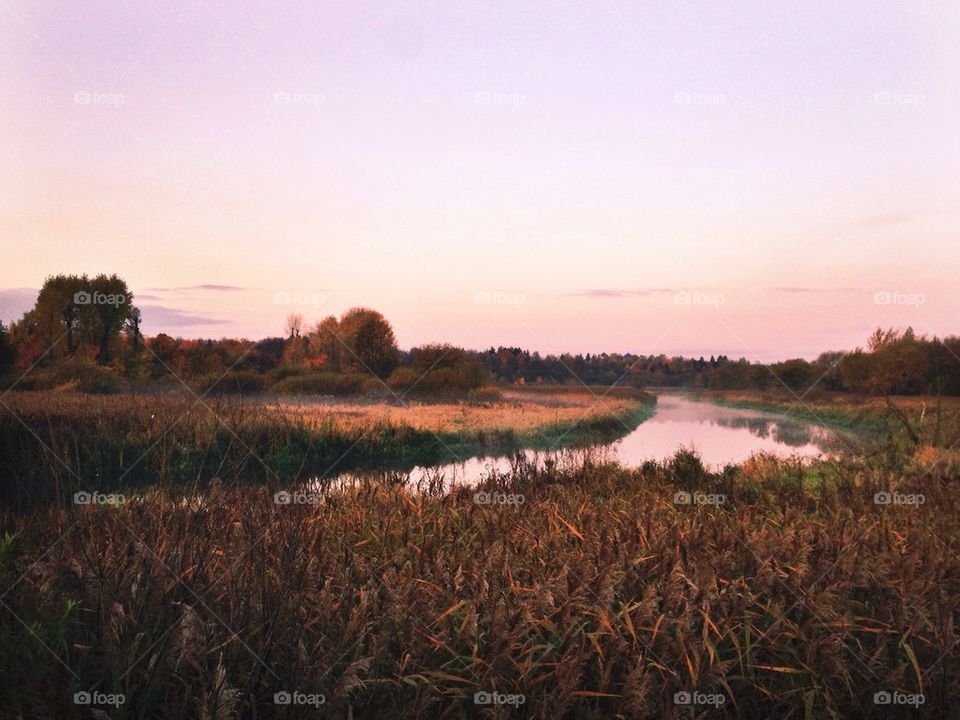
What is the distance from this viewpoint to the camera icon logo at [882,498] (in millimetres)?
8555

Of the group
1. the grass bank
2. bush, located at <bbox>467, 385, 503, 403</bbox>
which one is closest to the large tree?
the grass bank

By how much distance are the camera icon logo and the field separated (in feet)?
8.34

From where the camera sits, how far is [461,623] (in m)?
4.31

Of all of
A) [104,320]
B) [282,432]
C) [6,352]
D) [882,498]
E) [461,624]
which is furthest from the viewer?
[104,320]

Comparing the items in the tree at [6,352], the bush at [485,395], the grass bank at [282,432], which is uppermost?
the tree at [6,352]

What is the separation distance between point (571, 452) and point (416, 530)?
618 cm

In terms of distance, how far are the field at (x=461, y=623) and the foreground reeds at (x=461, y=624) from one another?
16 millimetres

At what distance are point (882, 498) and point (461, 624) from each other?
6.54 m

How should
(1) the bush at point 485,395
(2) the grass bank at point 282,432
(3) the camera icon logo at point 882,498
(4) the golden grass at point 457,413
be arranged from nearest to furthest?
(3) the camera icon logo at point 882,498
(2) the grass bank at point 282,432
(4) the golden grass at point 457,413
(1) the bush at point 485,395

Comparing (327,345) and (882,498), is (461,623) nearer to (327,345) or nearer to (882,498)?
(882,498)

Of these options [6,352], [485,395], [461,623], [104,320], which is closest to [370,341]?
[485,395]

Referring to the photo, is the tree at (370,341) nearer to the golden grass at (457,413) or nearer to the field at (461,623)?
the golden grass at (457,413)

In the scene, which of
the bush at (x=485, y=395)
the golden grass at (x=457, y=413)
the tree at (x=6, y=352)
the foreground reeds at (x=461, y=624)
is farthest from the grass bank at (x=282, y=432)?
the foreground reeds at (x=461, y=624)

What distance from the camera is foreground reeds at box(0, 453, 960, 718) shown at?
3463 millimetres
